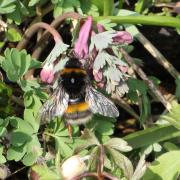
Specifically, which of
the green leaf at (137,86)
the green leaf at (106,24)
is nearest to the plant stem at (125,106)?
the green leaf at (137,86)

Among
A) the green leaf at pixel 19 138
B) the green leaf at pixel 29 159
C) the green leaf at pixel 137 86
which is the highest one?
the green leaf at pixel 137 86

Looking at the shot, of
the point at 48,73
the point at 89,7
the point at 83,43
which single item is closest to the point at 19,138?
the point at 48,73

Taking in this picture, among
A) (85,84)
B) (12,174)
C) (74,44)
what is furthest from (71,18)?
(12,174)

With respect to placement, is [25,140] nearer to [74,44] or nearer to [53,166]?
[53,166]

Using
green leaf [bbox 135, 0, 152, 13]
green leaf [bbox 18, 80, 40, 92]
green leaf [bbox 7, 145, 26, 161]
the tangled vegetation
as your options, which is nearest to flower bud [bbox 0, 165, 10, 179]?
the tangled vegetation

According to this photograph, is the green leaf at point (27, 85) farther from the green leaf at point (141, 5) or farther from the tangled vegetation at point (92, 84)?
the green leaf at point (141, 5)

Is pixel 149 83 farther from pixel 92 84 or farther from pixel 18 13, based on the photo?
pixel 18 13
